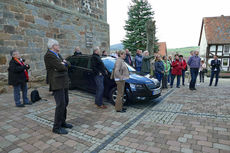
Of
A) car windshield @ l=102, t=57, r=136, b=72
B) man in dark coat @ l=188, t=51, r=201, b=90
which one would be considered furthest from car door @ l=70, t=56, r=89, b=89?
man in dark coat @ l=188, t=51, r=201, b=90

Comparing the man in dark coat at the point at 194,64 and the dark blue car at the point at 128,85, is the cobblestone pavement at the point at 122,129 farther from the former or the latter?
the man in dark coat at the point at 194,64

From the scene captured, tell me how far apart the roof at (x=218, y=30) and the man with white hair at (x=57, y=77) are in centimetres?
3339

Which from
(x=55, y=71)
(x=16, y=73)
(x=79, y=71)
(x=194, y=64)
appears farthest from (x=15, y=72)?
(x=194, y=64)

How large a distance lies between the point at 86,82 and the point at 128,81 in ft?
6.37

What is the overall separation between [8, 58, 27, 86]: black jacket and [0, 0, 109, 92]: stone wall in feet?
7.61

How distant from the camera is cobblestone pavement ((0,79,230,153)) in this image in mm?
3107

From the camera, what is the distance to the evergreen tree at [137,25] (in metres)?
26.1

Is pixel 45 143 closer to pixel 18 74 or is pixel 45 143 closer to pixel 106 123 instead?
pixel 106 123

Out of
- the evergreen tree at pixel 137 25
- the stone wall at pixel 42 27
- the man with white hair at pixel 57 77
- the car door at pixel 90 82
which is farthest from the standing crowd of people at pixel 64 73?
the evergreen tree at pixel 137 25

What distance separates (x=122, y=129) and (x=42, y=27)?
6922 millimetres

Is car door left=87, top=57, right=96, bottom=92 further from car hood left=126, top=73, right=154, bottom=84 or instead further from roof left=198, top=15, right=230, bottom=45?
roof left=198, top=15, right=230, bottom=45

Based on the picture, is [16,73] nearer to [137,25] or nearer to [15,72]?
[15,72]

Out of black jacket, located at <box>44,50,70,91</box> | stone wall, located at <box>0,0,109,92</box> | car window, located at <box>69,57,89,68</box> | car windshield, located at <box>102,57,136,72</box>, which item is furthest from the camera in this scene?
stone wall, located at <box>0,0,109,92</box>

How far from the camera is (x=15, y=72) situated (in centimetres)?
512
